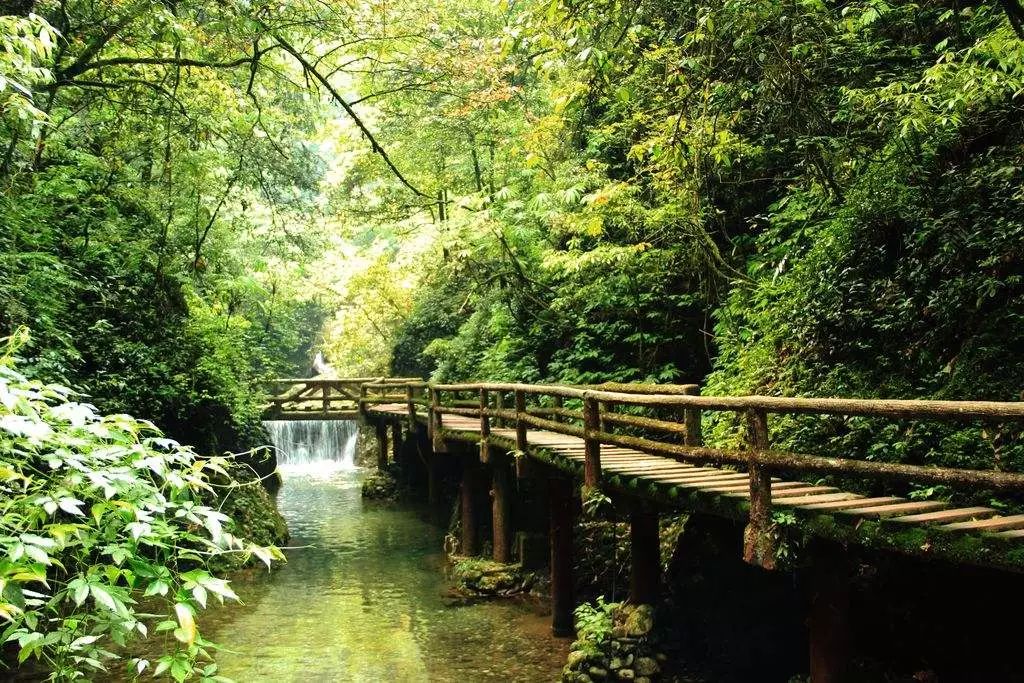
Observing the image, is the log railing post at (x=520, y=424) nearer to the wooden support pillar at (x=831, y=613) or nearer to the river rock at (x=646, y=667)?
the river rock at (x=646, y=667)

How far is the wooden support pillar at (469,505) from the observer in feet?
47.6

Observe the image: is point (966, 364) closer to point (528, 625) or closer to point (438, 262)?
point (528, 625)

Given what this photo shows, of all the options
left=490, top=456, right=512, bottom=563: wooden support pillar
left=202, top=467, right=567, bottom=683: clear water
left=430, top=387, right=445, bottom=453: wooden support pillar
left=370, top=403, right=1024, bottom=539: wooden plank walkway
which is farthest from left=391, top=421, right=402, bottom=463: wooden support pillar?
left=370, top=403, right=1024, bottom=539: wooden plank walkway

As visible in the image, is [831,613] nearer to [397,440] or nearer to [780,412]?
[780,412]

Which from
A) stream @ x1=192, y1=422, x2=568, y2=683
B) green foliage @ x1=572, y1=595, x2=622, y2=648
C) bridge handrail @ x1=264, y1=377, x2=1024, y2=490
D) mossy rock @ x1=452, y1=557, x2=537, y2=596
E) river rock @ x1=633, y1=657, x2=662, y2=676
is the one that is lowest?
stream @ x1=192, y1=422, x2=568, y2=683

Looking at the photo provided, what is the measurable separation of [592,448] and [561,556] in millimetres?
3381

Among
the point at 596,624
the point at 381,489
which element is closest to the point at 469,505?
the point at 596,624

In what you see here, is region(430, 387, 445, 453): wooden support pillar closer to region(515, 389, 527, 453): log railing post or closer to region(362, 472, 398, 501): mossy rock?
region(515, 389, 527, 453): log railing post

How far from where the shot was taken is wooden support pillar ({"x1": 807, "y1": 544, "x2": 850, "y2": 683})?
5098 millimetres

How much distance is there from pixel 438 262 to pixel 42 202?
889 centimetres

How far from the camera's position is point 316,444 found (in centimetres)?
3216

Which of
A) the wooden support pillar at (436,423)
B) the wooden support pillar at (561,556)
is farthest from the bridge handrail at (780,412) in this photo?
the wooden support pillar at (436,423)

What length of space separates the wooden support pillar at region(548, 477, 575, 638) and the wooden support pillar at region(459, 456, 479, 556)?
14.1 feet

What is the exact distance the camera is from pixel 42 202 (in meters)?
11.9
